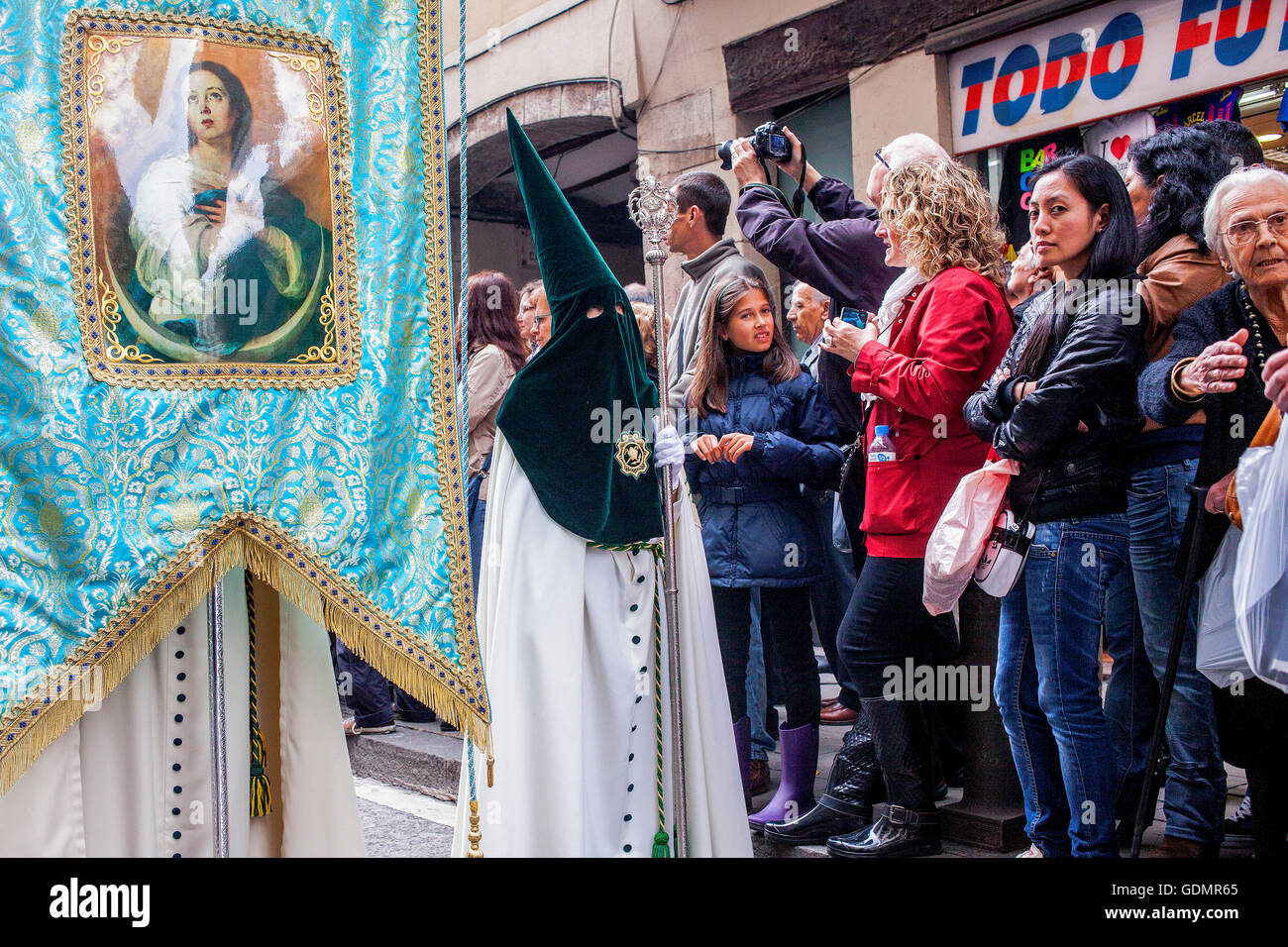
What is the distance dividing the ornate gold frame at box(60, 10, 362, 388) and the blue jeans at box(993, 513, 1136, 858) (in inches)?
74.9

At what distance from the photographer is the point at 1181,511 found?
3184mm

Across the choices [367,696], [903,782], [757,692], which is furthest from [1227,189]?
[367,696]

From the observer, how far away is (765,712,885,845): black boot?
3.97 m

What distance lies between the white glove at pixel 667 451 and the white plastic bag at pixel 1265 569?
58.5 inches

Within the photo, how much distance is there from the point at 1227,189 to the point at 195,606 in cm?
269

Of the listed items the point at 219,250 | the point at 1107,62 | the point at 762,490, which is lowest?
the point at 762,490

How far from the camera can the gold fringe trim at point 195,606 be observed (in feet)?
7.77

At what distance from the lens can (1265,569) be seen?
2.83m

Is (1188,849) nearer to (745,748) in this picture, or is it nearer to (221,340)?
(745,748)

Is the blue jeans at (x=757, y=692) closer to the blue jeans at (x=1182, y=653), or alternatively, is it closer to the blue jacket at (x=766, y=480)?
the blue jacket at (x=766, y=480)

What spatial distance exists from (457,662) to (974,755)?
1903 millimetres

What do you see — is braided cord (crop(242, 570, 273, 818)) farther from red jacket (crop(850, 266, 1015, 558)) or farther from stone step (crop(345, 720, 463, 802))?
stone step (crop(345, 720, 463, 802))

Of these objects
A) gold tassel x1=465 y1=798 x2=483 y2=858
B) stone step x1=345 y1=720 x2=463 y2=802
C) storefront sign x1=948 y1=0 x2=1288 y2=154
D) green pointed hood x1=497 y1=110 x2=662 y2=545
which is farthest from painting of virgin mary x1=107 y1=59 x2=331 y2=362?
storefront sign x1=948 y1=0 x2=1288 y2=154
